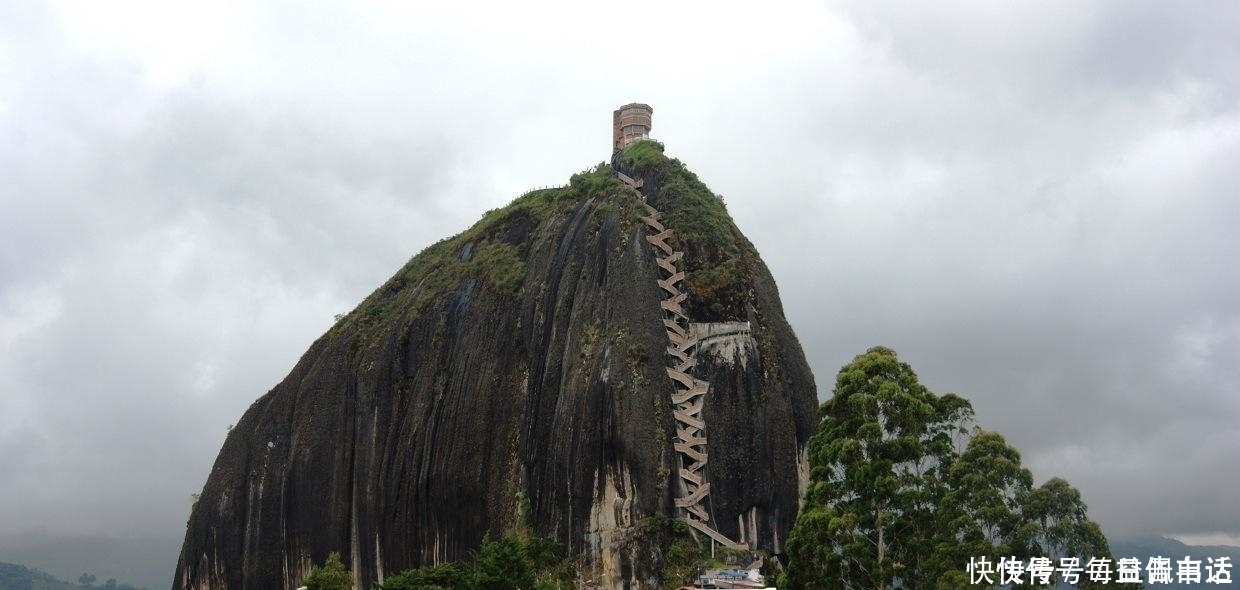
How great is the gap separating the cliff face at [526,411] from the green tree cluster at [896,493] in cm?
808

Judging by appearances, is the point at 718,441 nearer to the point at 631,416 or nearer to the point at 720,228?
the point at 631,416

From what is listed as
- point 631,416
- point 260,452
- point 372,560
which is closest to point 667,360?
point 631,416

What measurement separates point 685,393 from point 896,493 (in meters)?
13.0

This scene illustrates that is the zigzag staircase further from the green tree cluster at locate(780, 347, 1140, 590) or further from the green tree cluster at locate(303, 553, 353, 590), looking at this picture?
the green tree cluster at locate(303, 553, 353, 590)

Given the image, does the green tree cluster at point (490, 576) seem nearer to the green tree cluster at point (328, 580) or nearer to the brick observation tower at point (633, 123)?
the green tree cluster at point (328, 580)

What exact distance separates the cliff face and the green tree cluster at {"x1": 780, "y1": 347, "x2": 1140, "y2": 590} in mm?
8085

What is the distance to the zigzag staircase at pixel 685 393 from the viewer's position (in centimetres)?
4444

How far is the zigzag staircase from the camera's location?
44.4m

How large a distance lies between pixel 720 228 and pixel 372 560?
2712 cm

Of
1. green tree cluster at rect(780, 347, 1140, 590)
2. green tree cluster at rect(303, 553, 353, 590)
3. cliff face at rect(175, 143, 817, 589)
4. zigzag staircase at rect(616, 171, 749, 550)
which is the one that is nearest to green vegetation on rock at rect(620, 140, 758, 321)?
cliff face at rect(175, 143, 817, 589)

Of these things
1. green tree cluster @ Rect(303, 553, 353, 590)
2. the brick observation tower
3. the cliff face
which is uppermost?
the brick observation tower

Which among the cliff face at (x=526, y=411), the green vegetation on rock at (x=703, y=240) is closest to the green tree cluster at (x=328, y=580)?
the cliff face at (x=526, y=411)

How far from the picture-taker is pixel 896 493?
35812mm

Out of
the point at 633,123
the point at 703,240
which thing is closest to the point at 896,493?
the point at 703,240
